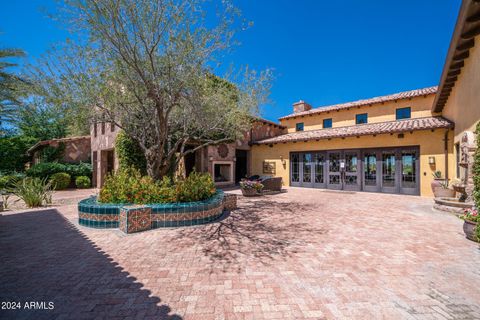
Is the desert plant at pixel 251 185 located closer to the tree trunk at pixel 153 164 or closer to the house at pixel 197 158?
the house at pixel 197 158

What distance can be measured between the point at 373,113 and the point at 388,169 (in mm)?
4953

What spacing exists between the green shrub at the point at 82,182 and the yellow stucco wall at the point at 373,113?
17.5 meters

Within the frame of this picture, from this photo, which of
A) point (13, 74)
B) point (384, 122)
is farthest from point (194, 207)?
point (384, 122)

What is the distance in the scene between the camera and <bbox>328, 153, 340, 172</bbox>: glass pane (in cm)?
1470

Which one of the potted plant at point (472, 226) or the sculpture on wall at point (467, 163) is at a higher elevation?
the sculpture on wall at point (467, 163)

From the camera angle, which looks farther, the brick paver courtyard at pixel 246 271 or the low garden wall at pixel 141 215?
the low garden wall at pixel 141 215

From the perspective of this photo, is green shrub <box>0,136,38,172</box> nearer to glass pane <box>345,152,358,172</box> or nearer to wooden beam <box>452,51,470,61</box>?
glass pane <box>345,152,358,172</box>

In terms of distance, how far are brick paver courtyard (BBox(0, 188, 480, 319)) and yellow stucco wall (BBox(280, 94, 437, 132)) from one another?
10.7 m

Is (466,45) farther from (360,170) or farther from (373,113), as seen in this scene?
(373,113)

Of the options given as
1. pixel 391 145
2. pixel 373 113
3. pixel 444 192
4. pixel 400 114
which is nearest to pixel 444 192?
pixel 444 192

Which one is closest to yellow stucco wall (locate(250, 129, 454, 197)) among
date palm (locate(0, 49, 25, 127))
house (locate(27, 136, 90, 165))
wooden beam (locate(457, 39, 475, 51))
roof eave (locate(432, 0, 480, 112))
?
roof eave (locate(432, 0, 480, 112))

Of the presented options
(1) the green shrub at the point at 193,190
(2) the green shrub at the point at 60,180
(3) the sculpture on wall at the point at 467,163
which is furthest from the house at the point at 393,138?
(2) the green shrub at the point at 60,180

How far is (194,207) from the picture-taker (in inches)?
239

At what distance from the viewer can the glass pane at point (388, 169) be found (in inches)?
495
